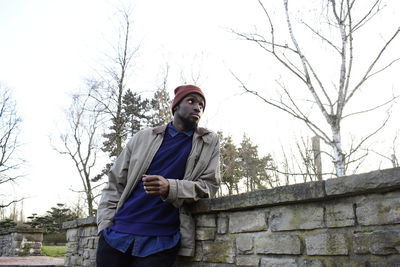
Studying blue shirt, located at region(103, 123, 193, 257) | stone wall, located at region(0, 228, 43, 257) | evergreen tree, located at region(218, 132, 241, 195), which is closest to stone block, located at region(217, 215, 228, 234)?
blue shirt, located at region(103, 123, 193, 257)

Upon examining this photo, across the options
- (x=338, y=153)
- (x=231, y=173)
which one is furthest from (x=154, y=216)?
(x=231, y=173)

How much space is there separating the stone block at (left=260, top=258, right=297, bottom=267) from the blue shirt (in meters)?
0.57

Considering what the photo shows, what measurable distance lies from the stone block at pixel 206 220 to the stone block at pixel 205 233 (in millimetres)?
31

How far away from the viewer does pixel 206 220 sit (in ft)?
8.31

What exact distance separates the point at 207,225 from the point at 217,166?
0.42 m

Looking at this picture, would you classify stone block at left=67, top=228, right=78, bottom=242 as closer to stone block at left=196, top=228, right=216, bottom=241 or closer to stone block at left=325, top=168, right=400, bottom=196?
stone block at left=196, top=228, right=216, bottom=241

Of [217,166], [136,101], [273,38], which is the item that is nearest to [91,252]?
[217,166]

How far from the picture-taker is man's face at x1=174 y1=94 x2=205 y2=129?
8.29ft

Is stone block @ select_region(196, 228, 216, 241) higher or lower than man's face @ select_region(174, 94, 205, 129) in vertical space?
lower

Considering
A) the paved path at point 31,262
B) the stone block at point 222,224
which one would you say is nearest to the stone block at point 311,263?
the stone block at point 222,224

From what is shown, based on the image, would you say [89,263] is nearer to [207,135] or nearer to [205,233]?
[205,233]

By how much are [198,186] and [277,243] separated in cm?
61

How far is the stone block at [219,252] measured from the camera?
2302 mm

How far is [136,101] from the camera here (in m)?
17.4
